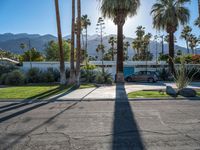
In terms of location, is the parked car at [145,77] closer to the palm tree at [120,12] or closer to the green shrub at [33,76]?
the palm tree at [120,12]

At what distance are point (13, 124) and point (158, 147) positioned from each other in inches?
187

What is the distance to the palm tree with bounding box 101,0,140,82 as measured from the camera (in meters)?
26.9

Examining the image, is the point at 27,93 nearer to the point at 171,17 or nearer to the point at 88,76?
the point at 88,76

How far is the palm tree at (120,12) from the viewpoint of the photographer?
2694cm

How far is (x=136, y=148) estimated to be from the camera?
5531 millimetres

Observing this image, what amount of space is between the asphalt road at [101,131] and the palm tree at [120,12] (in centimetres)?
1805

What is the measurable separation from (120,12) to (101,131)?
22.3 meters

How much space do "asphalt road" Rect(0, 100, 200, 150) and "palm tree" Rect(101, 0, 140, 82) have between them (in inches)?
711

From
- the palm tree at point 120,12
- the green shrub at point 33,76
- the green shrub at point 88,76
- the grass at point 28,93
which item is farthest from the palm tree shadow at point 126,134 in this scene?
the green shrub at point 33,76

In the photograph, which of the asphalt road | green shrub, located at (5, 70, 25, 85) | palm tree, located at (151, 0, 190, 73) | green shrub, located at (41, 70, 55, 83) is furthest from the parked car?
the asphalt road

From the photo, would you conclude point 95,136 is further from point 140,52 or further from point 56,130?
point 140,52

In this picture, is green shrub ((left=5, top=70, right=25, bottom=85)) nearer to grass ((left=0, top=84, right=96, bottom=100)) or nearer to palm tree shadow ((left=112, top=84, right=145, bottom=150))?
grass ((left=0, top=84, right=96, bottom=100))

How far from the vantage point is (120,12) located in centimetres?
2758

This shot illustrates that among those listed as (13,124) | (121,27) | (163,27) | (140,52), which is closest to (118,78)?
(121,27)
